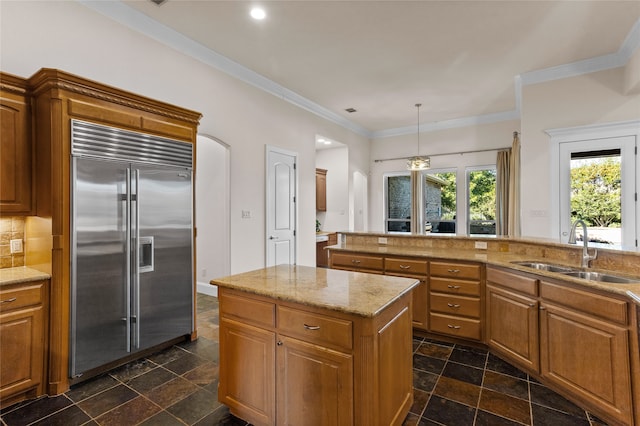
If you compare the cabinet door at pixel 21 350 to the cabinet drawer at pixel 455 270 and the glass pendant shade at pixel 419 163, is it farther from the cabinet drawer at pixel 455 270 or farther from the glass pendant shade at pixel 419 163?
the glass pendant shade at pixel 419 163

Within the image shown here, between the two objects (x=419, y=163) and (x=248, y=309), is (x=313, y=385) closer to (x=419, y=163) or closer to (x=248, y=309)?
(x=248, y=309)

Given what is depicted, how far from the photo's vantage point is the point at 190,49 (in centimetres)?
360

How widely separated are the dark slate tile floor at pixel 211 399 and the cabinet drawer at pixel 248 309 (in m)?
0.69

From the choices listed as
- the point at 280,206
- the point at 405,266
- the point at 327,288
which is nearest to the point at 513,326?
the point at 405,266

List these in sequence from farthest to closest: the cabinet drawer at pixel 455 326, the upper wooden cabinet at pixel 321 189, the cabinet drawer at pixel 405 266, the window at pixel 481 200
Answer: the upper wooden cabinet at pixel 321 189
the window at pixel 481 200
the cabinet drawer at pixel 405 266
the cabinet drawer at pixel 455 326

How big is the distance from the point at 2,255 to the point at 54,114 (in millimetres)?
1219

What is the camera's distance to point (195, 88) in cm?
369

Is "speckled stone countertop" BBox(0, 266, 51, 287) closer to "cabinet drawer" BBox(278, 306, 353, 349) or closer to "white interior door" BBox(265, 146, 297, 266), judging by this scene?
"cabinet drawer" BBox(278, 306, 353, 349)

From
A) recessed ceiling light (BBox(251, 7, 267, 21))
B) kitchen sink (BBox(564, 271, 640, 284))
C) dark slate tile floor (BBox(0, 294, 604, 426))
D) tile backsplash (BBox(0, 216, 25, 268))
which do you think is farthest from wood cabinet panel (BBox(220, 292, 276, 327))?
recessed ceiling light (BBox(251, 7, 267, 21))

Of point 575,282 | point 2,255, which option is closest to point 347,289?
point 575,282

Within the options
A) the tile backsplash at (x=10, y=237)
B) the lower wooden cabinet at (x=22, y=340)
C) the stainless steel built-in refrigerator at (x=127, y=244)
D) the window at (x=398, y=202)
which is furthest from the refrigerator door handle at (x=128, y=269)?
the window at (x=398, y=202)

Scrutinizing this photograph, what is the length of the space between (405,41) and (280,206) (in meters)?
2.89

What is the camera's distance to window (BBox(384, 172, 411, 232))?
7512mm

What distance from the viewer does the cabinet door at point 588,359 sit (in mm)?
1866
